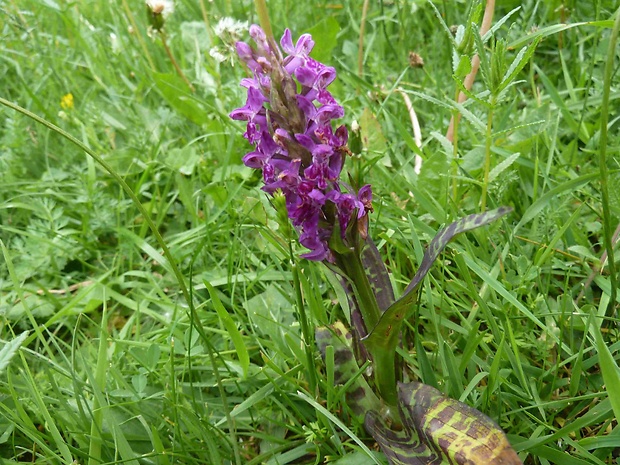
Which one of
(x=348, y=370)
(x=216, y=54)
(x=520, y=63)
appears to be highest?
(x=216, y=54)

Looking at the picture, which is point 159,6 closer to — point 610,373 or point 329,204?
point 329,204

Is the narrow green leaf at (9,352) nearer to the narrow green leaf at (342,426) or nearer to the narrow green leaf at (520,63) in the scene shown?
the narrow green leaf at (342,426)

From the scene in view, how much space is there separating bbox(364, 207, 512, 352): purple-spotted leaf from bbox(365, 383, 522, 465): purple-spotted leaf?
104 mm

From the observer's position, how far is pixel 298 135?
1.14 m

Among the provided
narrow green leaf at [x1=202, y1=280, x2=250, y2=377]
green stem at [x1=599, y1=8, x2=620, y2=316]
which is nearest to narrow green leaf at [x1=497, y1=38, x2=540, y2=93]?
green stem at [x1=599, y1=8, x2=620, y2=316]

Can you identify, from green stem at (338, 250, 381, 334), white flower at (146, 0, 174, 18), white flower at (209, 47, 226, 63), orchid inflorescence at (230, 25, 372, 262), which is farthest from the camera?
white flower at (146, 0, 174, 18)

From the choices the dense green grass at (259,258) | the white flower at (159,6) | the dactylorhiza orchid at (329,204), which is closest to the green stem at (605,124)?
the dense green grass at (259,258)

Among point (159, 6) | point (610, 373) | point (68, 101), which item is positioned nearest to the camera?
point (610, 373)

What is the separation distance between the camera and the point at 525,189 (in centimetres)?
196

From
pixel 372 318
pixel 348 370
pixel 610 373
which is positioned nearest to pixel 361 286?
pixel 372 318

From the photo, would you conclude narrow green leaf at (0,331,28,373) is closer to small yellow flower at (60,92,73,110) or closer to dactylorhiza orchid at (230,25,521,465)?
dactylorhiza orchid at (230,25,521,465)

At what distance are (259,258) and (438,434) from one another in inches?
42.5

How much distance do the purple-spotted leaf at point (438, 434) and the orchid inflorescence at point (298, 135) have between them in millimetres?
368

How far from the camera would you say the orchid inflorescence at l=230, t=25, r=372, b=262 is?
3.75ft
